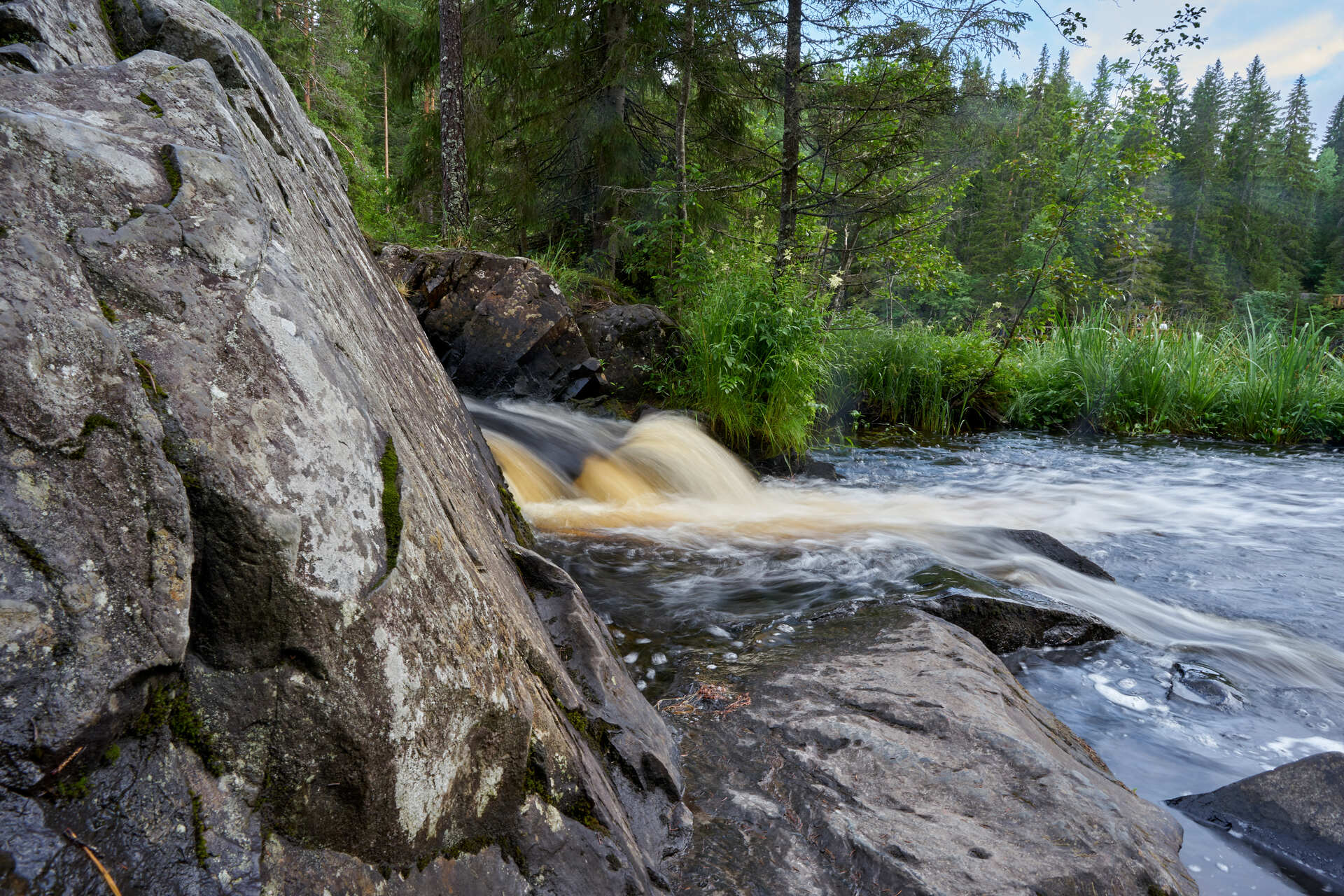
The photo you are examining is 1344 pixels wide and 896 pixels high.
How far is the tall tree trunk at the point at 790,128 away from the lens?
343 inches

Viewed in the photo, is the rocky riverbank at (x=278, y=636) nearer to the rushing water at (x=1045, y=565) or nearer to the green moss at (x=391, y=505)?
the green moss at (x=391, y=505)

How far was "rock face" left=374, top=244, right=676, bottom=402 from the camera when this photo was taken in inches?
300

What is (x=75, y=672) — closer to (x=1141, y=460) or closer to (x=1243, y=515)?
(x=1243, y=515)

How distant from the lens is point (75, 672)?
0.88 m

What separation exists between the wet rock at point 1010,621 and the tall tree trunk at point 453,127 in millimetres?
8745

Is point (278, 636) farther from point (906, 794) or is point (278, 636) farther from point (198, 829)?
point (906, 794)

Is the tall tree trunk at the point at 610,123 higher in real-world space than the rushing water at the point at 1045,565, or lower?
higher

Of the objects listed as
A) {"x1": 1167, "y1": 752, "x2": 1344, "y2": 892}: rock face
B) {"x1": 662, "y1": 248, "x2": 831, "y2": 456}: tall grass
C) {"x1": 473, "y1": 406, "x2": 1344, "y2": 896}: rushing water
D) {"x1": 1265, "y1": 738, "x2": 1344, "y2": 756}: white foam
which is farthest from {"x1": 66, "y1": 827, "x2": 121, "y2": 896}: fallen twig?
{"x1": 662, "y1": 248, "x2": 831, "y2": 456}: tall grass

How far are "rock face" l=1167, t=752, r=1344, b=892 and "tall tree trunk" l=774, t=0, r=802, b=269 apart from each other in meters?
6.97

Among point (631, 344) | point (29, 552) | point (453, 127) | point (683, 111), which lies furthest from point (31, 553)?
point (453, 127)

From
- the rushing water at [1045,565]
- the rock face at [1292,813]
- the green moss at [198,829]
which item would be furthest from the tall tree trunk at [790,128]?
the green moss at [198,829]

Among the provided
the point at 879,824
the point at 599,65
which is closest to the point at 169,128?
the point at 879,824

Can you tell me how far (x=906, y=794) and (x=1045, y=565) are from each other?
3059mm

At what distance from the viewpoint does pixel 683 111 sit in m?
10.1
